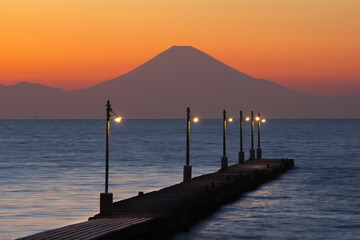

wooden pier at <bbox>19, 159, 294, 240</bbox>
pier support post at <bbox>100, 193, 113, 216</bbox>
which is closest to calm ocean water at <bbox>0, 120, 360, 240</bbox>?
wooden pier at <bbox>19, 159, 294, 240</bbox>

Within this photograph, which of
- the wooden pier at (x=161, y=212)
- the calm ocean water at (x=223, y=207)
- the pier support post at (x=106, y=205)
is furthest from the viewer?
the calm ocean water at (x=223, y=207)

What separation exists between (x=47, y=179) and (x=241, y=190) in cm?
2638

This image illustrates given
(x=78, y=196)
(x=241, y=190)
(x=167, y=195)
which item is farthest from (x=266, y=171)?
(x=167, y=195)

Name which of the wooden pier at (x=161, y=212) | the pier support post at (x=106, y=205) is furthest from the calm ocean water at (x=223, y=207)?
the pier support post at (x=106, y=205)

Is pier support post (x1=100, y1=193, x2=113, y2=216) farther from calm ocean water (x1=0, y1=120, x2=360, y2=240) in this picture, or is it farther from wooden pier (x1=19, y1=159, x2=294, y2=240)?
calm ocean water (x1=0, y1=120, x2=360, y2=240)

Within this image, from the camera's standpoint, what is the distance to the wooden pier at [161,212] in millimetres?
29906

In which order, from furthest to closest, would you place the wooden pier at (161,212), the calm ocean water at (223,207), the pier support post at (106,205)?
the calm ocean water at (223,207)
the pier support post at (106,205)
the wooden pier at (161,212)

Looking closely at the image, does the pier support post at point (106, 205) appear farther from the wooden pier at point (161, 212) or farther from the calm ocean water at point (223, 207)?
the calm ocean water at point (223, 207)

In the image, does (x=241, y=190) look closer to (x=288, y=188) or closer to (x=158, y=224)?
(x=288, y=188)

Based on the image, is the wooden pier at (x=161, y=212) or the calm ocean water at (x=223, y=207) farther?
the calm ocean water at (x=223, y=207)

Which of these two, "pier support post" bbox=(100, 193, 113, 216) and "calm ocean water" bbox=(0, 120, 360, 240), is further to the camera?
"calm ocean water" bbox=(0, 120, 360, 240)

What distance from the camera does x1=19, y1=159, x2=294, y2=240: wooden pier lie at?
98.1 ft

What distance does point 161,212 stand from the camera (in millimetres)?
37281

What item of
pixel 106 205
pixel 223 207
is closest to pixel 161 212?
pixel 106 205
